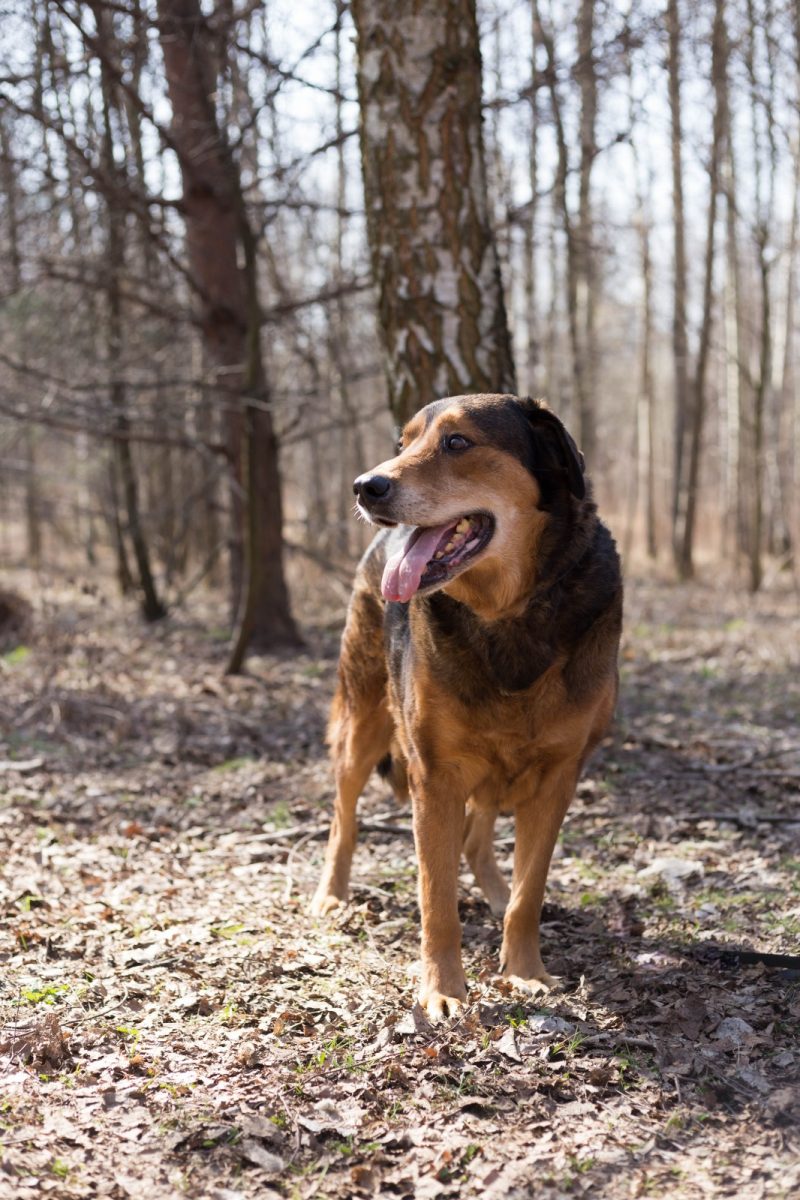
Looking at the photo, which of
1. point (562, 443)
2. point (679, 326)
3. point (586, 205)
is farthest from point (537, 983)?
point (679, 326)

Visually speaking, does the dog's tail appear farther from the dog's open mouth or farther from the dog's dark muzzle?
the dog's dark muzzle

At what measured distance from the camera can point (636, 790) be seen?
655cm

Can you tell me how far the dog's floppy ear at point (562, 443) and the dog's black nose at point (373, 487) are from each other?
2.20ft

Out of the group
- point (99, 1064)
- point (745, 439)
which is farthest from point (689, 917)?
point (745, 439)

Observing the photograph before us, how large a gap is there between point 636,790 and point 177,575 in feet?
39.4

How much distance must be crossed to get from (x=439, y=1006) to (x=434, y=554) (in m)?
1.55

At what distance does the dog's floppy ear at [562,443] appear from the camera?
3.79m

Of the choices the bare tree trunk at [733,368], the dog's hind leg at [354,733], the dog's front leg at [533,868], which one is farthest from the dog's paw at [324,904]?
the bare tree trunk at [733,368]

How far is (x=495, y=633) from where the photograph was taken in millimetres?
3844

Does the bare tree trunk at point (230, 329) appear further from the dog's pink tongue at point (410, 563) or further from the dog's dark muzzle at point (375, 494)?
the dog's dark muzzle at point (375, 494)

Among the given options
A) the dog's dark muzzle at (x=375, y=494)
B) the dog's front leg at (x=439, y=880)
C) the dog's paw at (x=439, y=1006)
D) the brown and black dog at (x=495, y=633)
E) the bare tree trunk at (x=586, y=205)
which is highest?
the bare tree trunk at (x=586, y=205)

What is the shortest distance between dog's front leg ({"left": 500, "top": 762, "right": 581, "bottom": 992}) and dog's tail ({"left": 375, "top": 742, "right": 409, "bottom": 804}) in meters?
0.91

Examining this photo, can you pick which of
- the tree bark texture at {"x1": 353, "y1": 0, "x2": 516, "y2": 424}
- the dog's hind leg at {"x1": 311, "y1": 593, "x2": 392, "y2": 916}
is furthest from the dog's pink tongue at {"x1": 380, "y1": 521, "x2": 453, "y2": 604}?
the tree bark texture at {"x1": 353, "y1": 0, "x2": 516, "y2": 424}

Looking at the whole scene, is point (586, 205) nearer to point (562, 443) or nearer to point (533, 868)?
point (562, 443)
